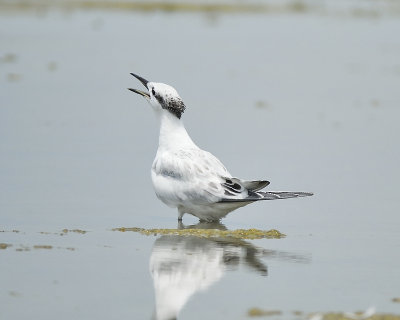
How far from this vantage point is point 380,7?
28297mm

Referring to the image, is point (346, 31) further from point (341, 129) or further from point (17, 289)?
point (17, 289)

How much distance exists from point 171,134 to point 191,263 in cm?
219

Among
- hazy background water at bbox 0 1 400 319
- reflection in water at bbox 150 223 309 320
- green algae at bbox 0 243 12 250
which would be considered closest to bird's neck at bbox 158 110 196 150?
hazy background water at bbox 0 1 400 319

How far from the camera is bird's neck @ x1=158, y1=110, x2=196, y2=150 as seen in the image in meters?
8.77

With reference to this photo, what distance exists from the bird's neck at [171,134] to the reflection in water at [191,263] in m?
1.26

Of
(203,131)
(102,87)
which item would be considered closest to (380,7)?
(102,87)

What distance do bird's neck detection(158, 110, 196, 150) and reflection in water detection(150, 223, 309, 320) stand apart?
126 centimetres

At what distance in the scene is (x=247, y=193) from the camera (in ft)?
26.3

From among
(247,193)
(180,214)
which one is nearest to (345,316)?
(247,193)

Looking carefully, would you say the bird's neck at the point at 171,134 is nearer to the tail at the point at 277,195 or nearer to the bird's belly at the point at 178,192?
the bird's belly at the point at 178,192

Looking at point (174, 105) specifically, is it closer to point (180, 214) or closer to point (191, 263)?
point (180, 214)

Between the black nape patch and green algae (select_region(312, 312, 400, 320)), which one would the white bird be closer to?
the black nape patch

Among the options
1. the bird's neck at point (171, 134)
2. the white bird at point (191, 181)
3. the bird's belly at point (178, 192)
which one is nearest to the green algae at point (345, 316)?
the white bird at point (191, 181)

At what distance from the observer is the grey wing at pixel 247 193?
7961mm
